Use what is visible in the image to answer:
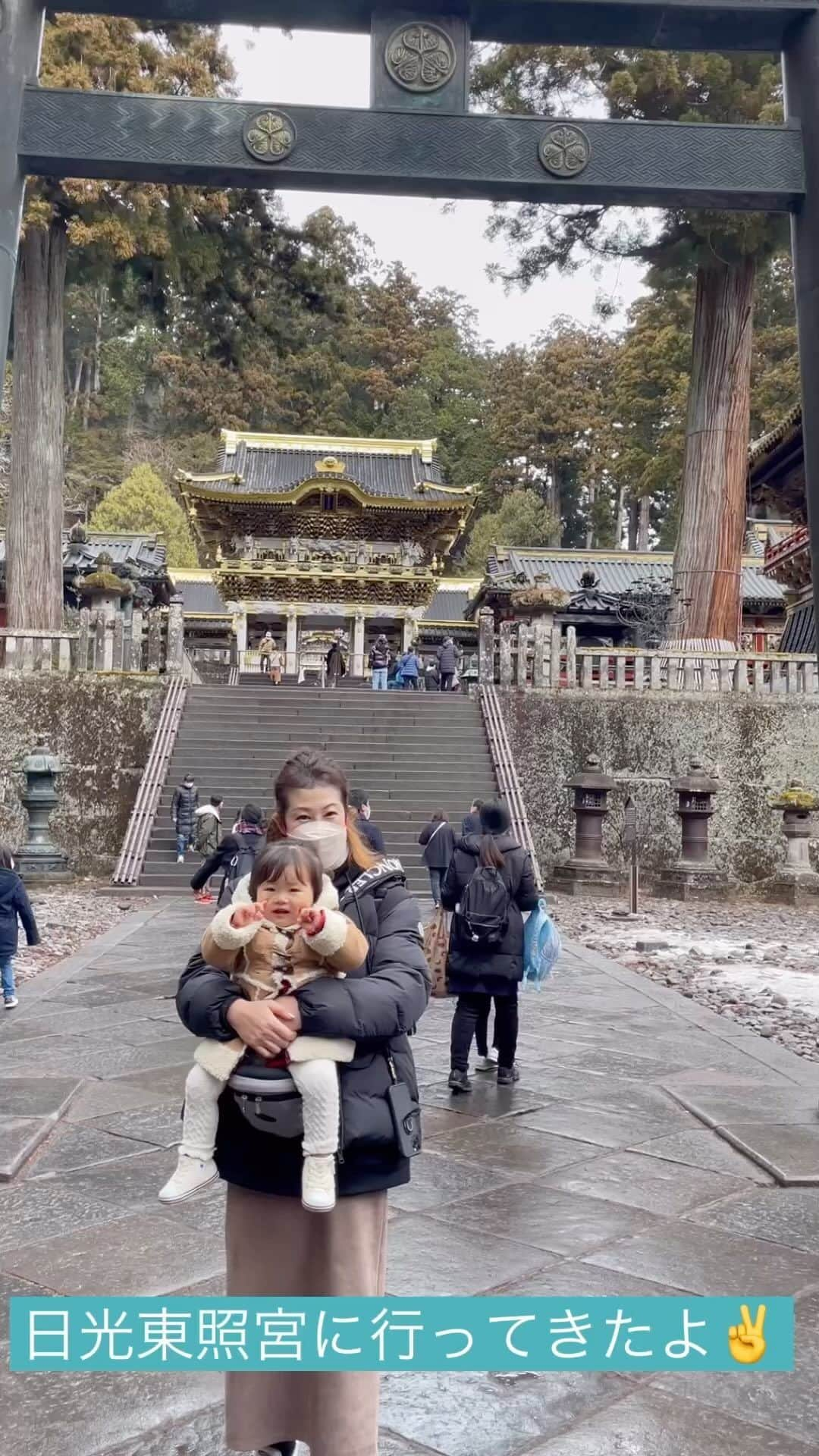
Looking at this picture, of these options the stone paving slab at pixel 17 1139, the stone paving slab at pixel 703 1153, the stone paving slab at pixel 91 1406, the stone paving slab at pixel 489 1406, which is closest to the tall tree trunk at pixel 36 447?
the stone paving slab at pixel 17 1139

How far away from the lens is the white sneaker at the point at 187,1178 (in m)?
2.03

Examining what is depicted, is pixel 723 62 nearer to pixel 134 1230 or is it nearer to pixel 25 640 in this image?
pixel 25 640

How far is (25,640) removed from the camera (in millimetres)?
15688

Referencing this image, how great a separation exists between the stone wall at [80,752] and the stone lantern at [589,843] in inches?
240

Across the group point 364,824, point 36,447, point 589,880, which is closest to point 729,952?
point 364,824

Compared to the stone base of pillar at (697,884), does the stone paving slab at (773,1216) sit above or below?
above

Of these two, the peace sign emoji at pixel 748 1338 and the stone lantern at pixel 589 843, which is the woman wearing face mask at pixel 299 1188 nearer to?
the peace sign emoji at pixel 748 1338


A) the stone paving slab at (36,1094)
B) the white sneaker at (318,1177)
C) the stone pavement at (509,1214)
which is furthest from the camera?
the stone paving slab at (36,1094)

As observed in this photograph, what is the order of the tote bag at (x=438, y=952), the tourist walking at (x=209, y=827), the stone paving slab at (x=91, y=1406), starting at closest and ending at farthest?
the stone paving slab at (x=91, y=1406) → the tote bag at (x=438, y=952) → the tourist walking at (x=209, y=827)

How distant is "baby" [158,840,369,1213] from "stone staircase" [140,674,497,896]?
35.9 feet

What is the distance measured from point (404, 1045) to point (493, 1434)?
95 centimetres

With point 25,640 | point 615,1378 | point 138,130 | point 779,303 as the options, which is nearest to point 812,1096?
point 615,1378

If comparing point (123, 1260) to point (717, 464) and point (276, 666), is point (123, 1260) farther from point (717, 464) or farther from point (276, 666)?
point (276, 666)

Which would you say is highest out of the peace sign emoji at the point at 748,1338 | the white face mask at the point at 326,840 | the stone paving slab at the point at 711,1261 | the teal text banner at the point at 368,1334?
the white face mask at the point at 326,840
